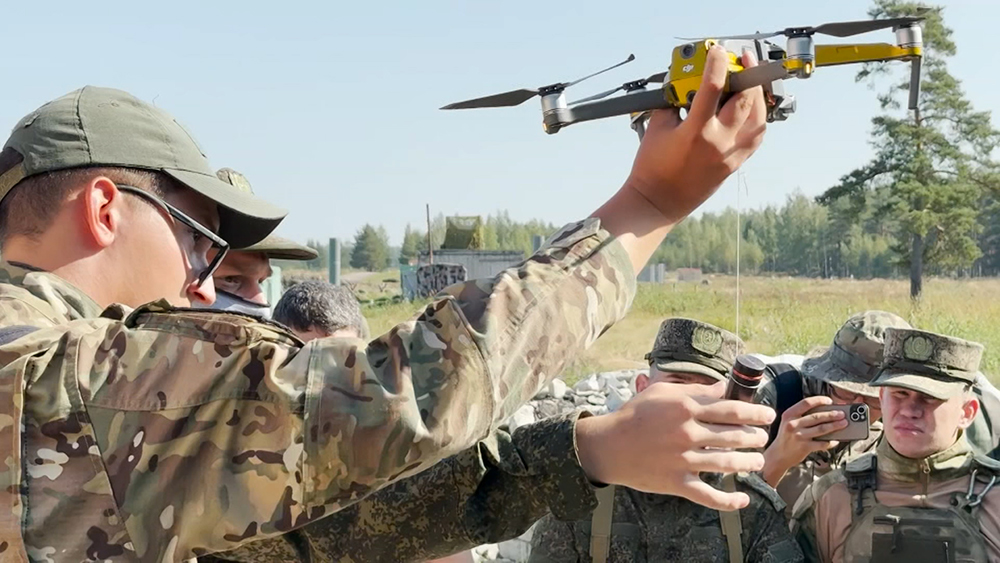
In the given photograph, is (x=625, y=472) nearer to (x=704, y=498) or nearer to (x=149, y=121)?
(x=704, y=498)

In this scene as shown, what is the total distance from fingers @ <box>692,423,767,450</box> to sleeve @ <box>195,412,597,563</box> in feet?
1.27

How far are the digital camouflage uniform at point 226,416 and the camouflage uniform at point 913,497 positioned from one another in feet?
9.71

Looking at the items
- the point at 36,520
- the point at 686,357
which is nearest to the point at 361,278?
the point at 686,357

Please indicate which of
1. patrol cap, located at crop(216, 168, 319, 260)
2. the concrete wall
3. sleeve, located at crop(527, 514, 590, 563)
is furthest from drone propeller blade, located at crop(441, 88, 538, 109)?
the concrete wall

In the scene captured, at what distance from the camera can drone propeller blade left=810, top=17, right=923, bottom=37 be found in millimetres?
1462

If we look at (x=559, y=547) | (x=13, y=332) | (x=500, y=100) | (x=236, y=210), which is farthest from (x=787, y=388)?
(x=13, y=332)

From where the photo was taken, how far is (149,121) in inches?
63.0

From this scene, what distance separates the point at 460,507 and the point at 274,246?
2.11 metres

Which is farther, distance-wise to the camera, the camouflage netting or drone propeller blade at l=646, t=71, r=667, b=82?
the camouflage netting

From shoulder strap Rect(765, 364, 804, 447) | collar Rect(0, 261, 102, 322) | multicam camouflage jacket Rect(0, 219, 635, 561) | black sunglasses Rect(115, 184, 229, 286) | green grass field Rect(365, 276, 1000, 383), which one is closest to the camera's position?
multicam camouflage jacket Rect(0, 219, 635, 561)

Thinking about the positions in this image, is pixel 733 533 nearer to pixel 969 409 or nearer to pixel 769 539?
pixel 769 539

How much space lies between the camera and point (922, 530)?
3557mm

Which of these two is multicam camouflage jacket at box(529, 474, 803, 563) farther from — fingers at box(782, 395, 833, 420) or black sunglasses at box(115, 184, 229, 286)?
black sunglasses at box(115, 184, 229, 286)

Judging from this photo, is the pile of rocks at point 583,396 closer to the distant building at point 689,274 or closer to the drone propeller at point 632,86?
the drone propeller at point 632,86
